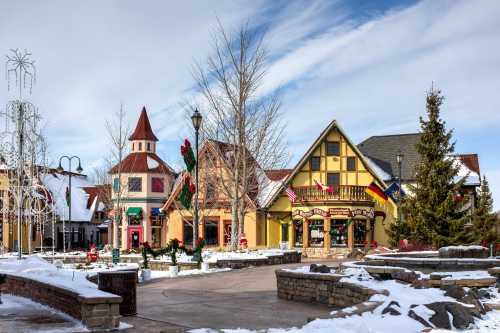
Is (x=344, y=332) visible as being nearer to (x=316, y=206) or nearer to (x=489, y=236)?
(x=489, y=236)

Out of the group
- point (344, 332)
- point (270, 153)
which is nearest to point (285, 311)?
point (344, 332)

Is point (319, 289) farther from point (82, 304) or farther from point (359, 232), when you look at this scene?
point (359, 232)

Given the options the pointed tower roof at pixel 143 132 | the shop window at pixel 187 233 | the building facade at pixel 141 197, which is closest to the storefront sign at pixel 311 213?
the shop window at pixel 187 233

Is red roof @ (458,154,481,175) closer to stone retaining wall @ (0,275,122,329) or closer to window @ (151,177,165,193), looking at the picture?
window @ (151,177,165,193)

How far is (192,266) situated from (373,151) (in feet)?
85.7

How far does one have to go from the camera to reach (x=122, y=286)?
12.3m

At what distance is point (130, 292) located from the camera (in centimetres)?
1249

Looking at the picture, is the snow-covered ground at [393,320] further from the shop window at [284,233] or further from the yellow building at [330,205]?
the shop window at [284,233]

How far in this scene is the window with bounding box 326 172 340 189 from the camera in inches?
1705

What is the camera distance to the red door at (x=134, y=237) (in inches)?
1988

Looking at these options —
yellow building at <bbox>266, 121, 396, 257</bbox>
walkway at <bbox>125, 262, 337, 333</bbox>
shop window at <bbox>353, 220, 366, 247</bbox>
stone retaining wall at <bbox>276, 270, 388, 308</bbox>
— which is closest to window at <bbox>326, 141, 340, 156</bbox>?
yellow building at <bbox>266, 121, 396, 257</bbox>

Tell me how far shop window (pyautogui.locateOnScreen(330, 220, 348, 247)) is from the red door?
1714 centimetres

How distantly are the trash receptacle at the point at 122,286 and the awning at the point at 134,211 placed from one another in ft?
124

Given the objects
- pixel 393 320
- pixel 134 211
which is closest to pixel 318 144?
pixel 134 211
